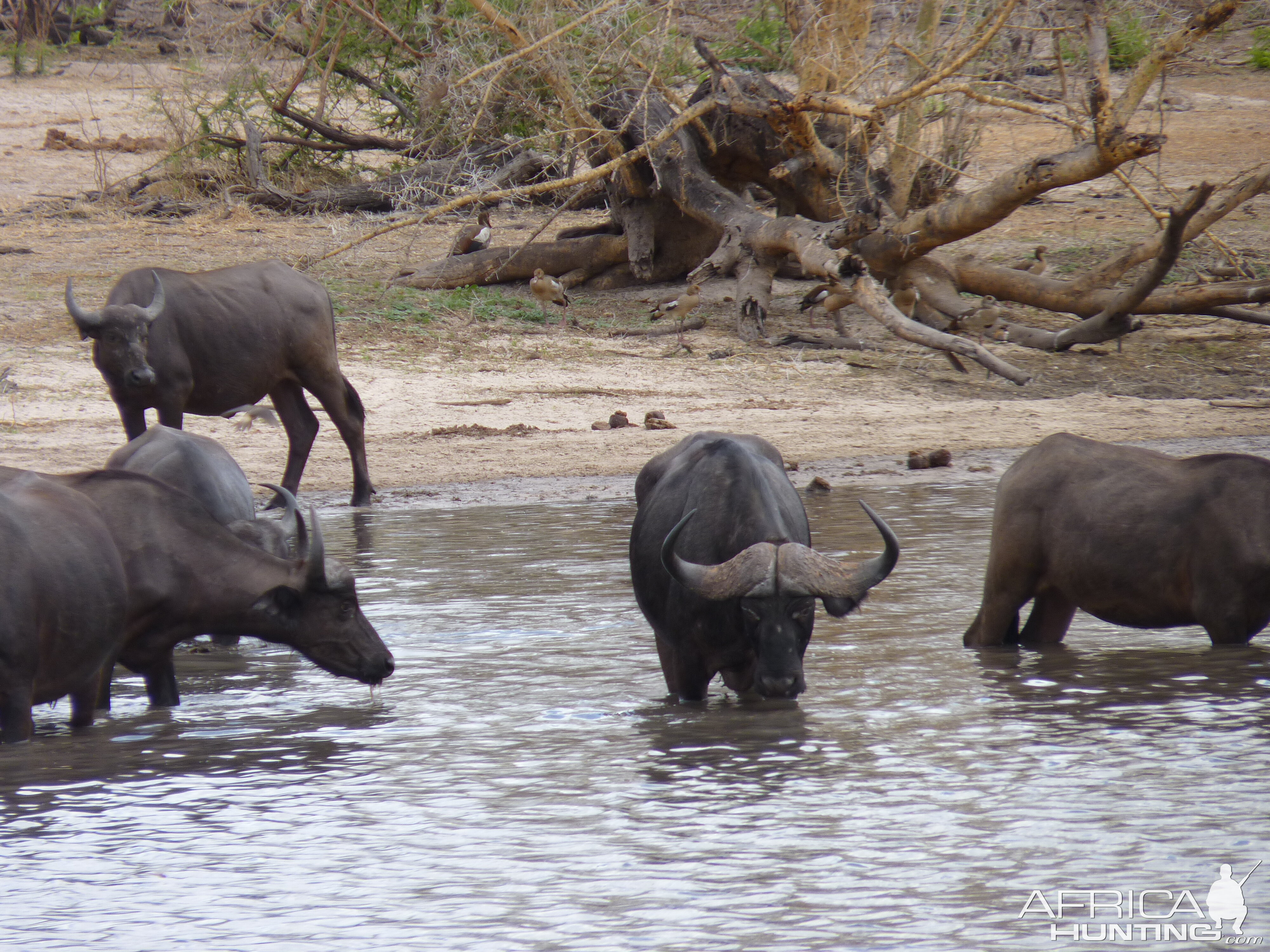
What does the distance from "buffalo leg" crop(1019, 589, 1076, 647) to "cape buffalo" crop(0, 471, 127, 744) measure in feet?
12.8

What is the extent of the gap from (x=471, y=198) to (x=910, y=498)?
5.71 m

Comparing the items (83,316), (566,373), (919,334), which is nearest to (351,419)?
(83,316)

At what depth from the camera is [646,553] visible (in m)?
6.14

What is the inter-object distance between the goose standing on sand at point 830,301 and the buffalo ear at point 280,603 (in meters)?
9.31

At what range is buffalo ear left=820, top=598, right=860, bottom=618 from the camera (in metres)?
5.72

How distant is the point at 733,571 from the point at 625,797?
86 cm

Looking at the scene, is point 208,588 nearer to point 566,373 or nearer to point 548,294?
point 566,373

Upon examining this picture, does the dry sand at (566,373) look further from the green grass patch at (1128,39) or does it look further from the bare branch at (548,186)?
the green grass patch at (1128,39)

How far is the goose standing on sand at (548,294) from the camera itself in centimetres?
1616

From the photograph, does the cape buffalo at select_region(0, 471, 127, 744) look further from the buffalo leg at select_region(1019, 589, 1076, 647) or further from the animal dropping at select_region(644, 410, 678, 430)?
the animal dropping at select_region(644, 410, 678, 430)

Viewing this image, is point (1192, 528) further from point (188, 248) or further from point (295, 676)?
point (188, 248)

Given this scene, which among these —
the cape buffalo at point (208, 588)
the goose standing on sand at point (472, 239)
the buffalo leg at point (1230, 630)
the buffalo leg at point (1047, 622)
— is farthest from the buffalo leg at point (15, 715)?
the goose standing on sand at point (472, 239)

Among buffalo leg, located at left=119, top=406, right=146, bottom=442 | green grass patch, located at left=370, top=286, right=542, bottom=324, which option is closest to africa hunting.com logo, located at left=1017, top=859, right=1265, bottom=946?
buffalo leg, located at left=119, top=406, right=146, bottom=442

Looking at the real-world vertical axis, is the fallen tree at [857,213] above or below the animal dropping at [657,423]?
above
